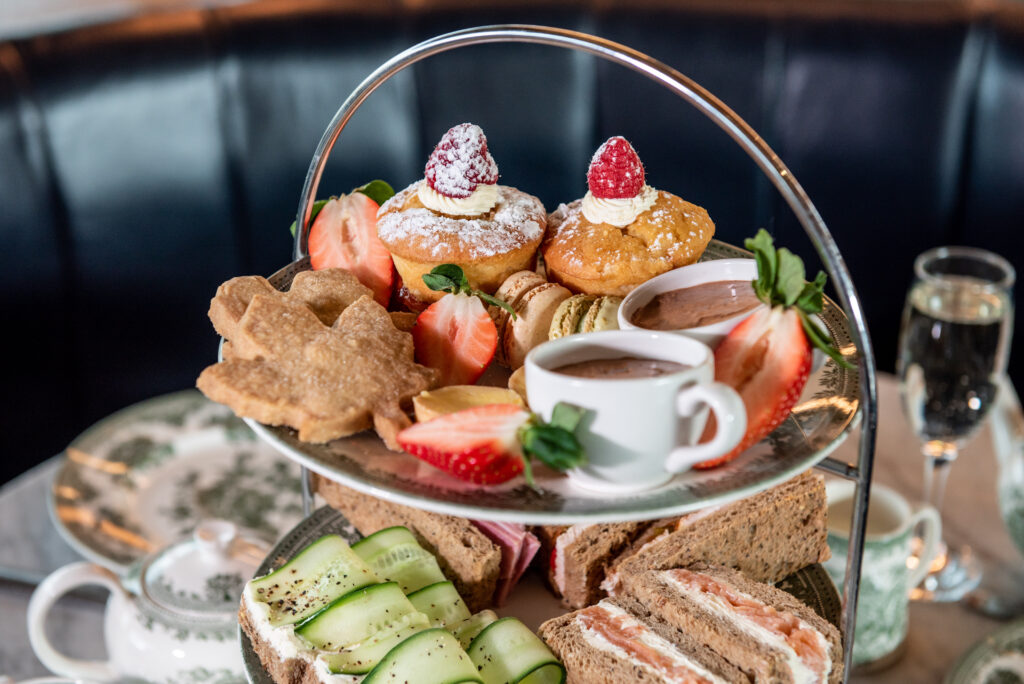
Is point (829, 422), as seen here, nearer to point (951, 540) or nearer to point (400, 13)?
point (951, 540)

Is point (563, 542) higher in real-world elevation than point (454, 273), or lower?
lower

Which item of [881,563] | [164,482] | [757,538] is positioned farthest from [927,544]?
[164,482]

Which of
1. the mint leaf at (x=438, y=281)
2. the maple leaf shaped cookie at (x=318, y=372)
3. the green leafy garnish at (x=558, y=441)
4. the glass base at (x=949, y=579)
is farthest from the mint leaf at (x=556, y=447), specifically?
the glass base at (x=949, y=579)

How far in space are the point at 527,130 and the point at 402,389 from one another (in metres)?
1.71

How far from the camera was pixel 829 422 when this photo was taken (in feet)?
2.42

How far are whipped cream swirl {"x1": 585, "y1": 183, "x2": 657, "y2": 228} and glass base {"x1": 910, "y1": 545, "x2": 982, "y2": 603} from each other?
77 centimetres

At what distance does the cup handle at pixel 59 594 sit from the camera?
105 centimetres

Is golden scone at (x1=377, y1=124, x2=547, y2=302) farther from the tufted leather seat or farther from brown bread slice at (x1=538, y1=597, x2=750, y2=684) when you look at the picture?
the tufted leather seat

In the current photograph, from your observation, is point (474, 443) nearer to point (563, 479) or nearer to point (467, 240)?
point (563, 479)

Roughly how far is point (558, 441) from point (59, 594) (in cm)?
71

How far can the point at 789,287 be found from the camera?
2.45 ft

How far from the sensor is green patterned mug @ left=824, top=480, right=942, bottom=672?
111cm

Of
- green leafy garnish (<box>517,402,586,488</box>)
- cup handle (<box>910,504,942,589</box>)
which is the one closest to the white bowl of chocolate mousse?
green leafy garnish (<box>517,402,586,488</box>)

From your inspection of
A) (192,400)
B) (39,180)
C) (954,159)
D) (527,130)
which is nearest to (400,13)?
(527,130)
